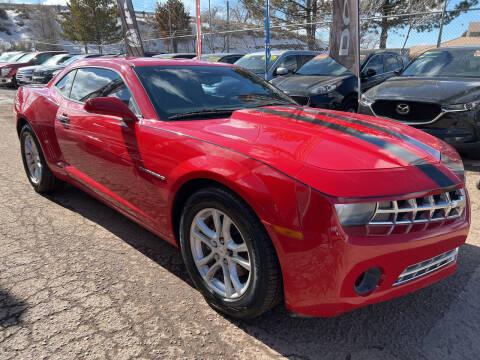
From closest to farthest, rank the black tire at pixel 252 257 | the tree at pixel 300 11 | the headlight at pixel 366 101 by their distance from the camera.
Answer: the black tire at pixel 252 257, the headlight at pixel 366 101, the tree at pixel 300 11

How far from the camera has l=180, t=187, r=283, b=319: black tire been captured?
5.76 ft

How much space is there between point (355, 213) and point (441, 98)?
3958 mm

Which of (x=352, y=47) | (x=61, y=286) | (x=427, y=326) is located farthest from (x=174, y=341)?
(x=352, y=47)

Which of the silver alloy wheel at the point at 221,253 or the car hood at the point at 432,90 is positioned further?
the car hood at the point at 432,90

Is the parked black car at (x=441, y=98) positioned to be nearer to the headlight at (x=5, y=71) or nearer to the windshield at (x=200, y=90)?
the windshield at (x=200, y=90)

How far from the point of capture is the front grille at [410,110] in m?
4.77

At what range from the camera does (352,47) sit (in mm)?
5730

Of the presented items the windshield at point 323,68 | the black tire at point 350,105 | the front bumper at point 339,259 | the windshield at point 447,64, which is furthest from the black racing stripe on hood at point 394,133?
the windshield at point 323,68

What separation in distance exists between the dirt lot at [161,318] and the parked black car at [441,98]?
2.07 m

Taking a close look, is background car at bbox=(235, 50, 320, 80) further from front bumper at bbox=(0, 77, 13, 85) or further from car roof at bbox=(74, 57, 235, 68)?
front bumper at bbox=(0, 77, 13, 85)

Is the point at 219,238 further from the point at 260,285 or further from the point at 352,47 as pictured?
the point at 352,47

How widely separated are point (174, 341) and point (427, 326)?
1395 millimetres

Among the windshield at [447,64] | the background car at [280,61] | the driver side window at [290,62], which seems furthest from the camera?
the driver side window at [290,62]

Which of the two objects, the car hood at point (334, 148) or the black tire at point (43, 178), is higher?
the car hood at point (334, 148)
